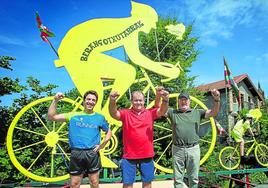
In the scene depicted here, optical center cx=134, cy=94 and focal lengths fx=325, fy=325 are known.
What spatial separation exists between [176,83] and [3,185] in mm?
8222

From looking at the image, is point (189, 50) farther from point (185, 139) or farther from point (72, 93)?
point (185, 139)

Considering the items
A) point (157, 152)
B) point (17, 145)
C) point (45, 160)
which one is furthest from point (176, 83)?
point (17, 145)

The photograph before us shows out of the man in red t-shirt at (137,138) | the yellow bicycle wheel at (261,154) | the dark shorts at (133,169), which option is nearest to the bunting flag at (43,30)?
the man in red t-shirt at (137,138)

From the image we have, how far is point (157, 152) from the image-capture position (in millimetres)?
11414

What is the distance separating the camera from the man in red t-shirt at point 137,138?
12.1 feet

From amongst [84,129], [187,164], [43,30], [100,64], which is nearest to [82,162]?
[84,129]

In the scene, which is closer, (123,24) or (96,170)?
(96,170)

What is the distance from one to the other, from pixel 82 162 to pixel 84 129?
0.38 metres

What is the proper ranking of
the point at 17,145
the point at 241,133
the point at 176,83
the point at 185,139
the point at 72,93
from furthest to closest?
the point at 72,93, the point at 176,83, the point at 241,133, the point at 17,145, the point at 185,139

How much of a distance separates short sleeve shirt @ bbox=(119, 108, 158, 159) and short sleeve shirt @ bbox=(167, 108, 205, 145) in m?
0.47

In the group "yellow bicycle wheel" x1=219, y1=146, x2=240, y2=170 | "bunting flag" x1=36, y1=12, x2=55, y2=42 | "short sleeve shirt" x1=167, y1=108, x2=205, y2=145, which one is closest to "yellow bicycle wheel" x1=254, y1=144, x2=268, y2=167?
"yellow bicycle wheel" x1=219, y1=146, x2=240, y2=170

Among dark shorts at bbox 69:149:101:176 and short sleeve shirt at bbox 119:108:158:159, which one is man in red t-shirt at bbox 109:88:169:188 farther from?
dark shorts at bbox 69:149:101:176

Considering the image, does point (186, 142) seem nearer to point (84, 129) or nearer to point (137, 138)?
Result: point (137, 138)

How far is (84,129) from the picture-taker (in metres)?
3.77
